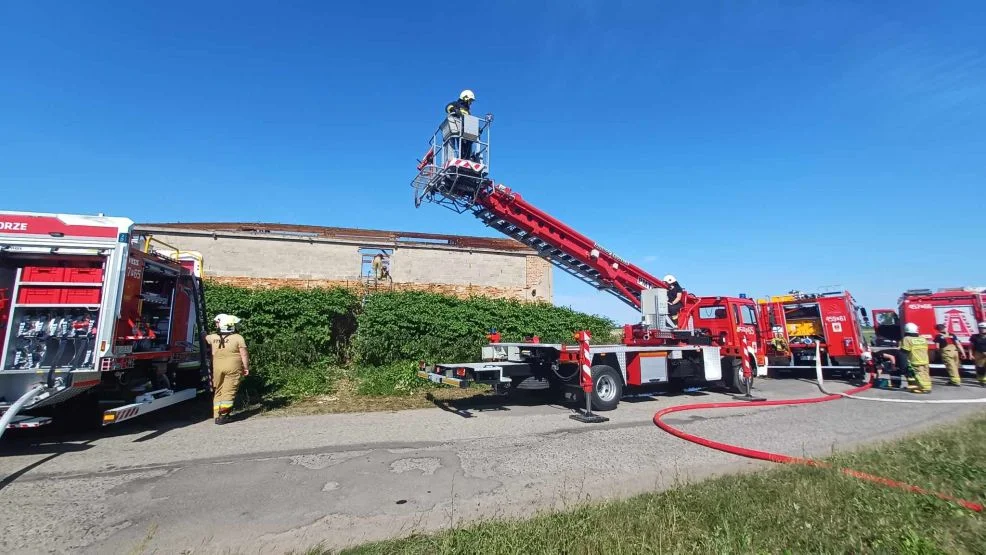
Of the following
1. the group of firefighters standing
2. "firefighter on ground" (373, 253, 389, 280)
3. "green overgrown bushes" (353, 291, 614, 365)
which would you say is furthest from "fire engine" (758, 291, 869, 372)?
"firefighter on ground" (373, 253, 389, 280)

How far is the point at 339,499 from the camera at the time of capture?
13.9 ft

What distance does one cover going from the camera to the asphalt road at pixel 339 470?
12.0 ft

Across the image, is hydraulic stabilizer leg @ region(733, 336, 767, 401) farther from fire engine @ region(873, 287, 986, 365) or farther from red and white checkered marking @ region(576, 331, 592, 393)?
fire engine @ region(873, 287, 986, 365)

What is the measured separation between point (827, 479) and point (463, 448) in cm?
385

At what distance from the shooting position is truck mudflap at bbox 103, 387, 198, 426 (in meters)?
6.21

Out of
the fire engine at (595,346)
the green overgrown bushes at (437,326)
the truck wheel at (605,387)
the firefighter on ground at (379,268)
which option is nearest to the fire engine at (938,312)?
the fire engine at (595,346)

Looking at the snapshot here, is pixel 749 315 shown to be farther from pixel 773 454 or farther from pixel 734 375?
pixel 773 454

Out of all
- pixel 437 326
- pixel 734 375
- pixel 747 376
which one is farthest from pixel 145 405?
pixel 734 375

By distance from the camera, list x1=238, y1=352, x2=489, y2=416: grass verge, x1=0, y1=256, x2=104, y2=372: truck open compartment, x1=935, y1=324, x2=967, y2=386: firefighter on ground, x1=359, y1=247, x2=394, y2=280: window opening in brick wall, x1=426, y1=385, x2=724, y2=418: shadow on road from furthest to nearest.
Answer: x1=359, y1=247, x2=394, y2=280: window opening in brick wall < x1=935, y1=324, x2=967, y2=386: firefighter on ground < x1=238, y1=352, x2=489, y2=416: grass verge < x1=426, y1=385, x2=724, y2=418: shadow on road < x1=0, y1=256, x2=104, y2=372: truck open compartment

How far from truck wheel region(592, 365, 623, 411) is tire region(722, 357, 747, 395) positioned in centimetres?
390

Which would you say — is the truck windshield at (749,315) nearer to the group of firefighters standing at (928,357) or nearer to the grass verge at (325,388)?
the group of firefighters standing at (928,357)

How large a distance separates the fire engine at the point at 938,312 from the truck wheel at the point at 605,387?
12575 mm

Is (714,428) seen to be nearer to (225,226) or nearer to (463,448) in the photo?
(463,448)

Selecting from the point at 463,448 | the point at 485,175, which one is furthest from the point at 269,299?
the point at 463,448
